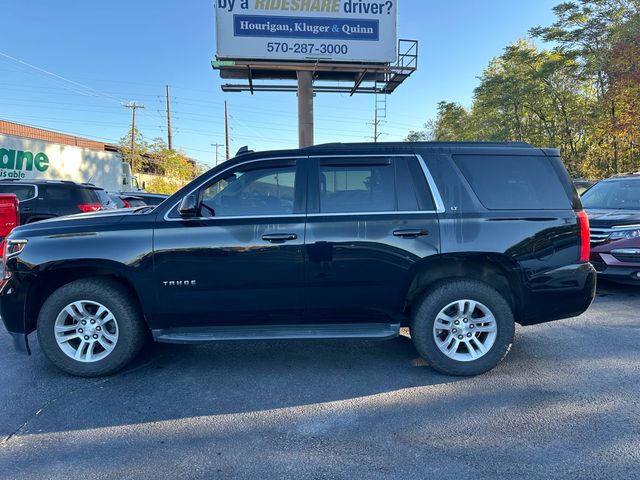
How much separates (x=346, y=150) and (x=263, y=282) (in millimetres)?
1378

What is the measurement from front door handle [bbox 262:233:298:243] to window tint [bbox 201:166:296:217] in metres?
0.21

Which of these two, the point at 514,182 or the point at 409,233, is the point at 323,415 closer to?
the point at 409,233

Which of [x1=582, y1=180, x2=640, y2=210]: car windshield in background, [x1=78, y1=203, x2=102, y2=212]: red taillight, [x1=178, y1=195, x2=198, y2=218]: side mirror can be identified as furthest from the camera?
[x1=78, y1=203, x2=102, y2=212]: red taillight

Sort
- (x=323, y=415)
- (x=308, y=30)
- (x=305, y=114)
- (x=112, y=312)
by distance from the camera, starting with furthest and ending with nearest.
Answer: (x=305, y=114) < (x=308, y=30) < (x=112, y=312) < (x=323, y=415)

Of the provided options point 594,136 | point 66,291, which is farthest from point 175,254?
point 594,136

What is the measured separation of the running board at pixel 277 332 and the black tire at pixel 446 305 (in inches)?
10.0

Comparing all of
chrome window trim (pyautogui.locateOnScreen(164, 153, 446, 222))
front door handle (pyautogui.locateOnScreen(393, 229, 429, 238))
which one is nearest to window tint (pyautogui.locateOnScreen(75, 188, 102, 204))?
chrome window trim (pyautogui.locateOnScreen(164, 153, 446, 222))

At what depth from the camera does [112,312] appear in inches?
132

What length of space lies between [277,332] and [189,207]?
1284 mm

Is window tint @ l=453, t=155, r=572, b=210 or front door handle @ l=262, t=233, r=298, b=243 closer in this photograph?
front door handle @ l=262, t=233, r=298, b=243

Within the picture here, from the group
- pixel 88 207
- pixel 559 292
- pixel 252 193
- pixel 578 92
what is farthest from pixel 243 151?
pixel 578 92

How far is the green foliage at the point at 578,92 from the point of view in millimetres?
18594

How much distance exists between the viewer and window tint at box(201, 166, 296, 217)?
3.40 metres

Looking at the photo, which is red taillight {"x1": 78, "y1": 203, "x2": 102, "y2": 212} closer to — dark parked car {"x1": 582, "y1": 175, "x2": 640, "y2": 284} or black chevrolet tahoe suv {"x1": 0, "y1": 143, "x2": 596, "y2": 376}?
black chevrolet tahoe suv {"x1": 0, "y1": 143, "x2": 596, "y2": 376}
